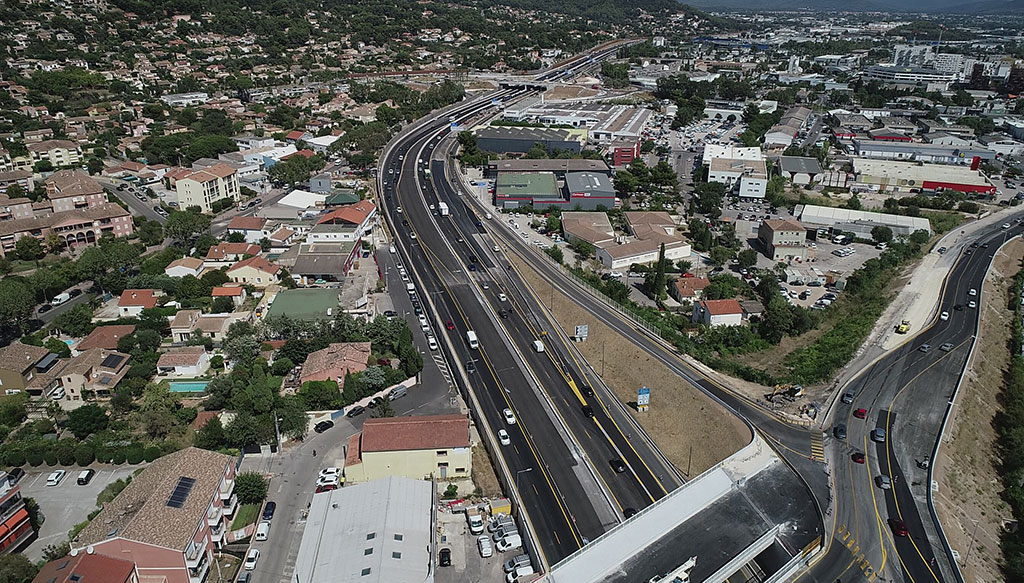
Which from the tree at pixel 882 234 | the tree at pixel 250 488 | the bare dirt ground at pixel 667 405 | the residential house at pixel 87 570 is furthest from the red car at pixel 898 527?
the tree at pixel 882 234

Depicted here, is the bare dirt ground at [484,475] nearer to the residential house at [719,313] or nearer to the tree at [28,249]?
the residential house at [719,313]

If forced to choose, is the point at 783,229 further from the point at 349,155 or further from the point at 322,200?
the point at 349,155

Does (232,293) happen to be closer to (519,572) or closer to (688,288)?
(519,572)

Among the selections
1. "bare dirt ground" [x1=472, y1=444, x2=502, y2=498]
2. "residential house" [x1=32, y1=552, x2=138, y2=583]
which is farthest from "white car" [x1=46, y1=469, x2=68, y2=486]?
"bare dirt ground" [x1=472, y1=444, x2=502, y2=498]

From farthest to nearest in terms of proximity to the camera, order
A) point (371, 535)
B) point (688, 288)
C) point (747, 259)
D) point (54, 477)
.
A: point (747, 259) < point (688, 288) < point (54, 477) < point (371, 535)

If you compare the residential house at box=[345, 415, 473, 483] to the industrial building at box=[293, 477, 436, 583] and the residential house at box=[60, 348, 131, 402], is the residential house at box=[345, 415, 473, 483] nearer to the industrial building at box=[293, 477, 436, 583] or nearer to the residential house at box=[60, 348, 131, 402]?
the industrial building at box=[293, 477, 436, 583]

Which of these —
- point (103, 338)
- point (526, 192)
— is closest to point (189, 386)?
point (103, 338)

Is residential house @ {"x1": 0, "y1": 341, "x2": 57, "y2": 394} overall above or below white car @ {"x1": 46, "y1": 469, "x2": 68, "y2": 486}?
above
